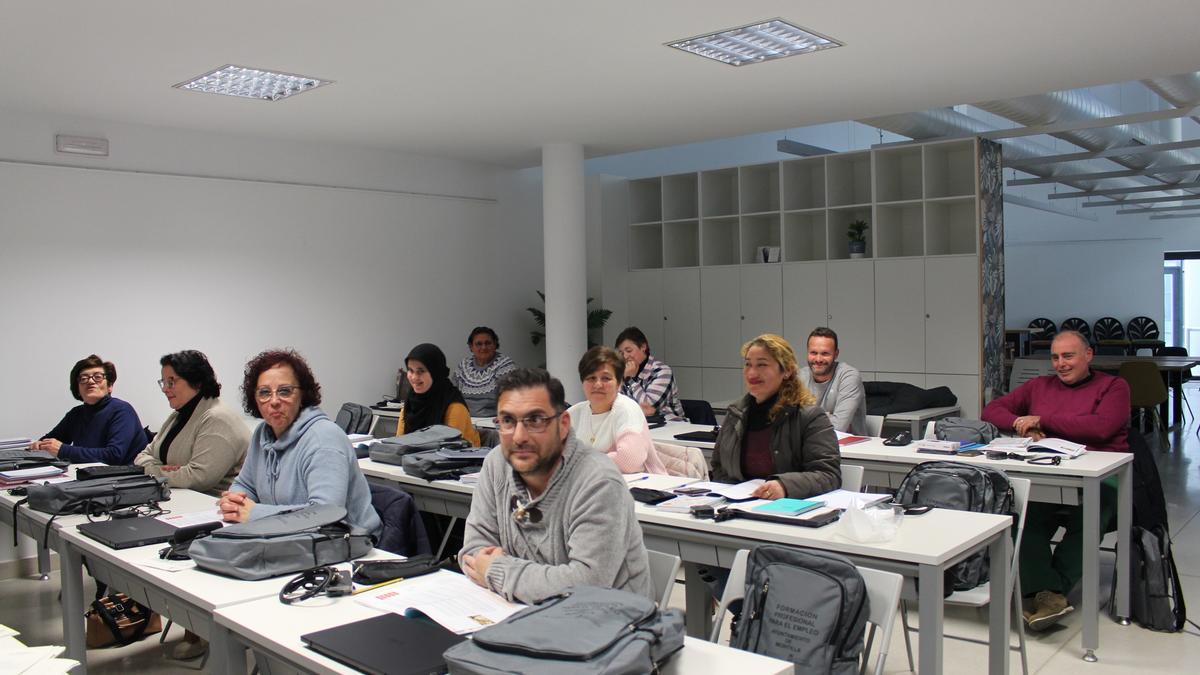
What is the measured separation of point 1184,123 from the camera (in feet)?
38.1

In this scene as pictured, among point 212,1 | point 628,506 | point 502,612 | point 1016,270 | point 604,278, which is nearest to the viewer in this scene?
point 502,612

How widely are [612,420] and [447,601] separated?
6.77 ft

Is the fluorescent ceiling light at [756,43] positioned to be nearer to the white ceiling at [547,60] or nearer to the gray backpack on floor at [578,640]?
the white ceiling at [547,60]

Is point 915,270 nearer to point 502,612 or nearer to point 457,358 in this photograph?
point 457,358

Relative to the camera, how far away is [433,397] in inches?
207

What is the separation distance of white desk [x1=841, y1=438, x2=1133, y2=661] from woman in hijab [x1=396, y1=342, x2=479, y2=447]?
2.07 m

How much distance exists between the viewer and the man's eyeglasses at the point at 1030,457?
425cm

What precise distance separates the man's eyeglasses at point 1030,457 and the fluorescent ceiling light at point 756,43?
2.28m

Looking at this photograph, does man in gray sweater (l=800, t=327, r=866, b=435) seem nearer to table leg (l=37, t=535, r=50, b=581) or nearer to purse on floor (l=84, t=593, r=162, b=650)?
purse on floor (l=84, t=593, r=162, b=650)

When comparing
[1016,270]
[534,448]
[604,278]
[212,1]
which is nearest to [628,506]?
[534,448]

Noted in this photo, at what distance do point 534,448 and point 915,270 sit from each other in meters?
6.24

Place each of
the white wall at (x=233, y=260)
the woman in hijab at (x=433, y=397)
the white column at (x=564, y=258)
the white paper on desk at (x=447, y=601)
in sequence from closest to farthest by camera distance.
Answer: the white paper on desk at (x=447, y=601)
the woman in hijab at (x=433, y=397)
the white wall at (x=233, y=260)
the white column at (x=564, y=258)

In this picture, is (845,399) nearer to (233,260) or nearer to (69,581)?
(69,581)

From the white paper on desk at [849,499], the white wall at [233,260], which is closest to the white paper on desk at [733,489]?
the white paper on desk at [849,499]
